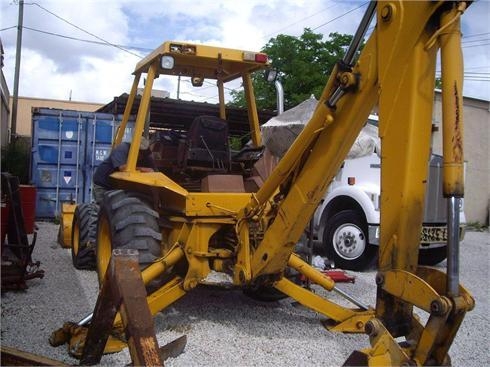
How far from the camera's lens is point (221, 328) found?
471cm

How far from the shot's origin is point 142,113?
5055mm

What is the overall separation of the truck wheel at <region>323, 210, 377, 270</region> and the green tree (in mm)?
12542

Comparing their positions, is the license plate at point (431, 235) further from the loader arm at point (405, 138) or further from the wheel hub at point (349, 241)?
the loader arm at point (405, 138)

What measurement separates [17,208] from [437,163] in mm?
5804

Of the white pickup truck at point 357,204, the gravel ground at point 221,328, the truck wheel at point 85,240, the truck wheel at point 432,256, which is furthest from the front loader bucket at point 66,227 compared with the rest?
the truck wheel at point 432,256

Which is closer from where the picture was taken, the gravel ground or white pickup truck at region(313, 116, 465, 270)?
the gravel ground

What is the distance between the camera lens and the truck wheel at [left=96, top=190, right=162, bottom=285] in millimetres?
4535

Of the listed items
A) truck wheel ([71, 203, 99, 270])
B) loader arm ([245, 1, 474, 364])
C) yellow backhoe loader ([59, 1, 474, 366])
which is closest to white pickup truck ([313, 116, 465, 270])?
yellow backhoe loader ([59, 1, 474, 366])

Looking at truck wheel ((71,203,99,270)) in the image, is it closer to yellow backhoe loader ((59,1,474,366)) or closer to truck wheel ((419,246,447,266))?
yellow backhoe loader ((59,1,474,366))

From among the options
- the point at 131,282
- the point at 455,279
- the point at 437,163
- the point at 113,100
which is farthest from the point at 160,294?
the point at 113,100

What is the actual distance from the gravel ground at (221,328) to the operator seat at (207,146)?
4.03 feet

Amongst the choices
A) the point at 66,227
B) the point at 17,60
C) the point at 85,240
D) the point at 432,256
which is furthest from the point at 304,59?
the point at 85,240

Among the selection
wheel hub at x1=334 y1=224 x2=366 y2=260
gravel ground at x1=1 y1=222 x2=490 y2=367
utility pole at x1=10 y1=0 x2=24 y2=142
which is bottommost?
gravel ground at x1=1 y1=222 x2=490 y2=367

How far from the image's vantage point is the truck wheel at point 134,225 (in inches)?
179
